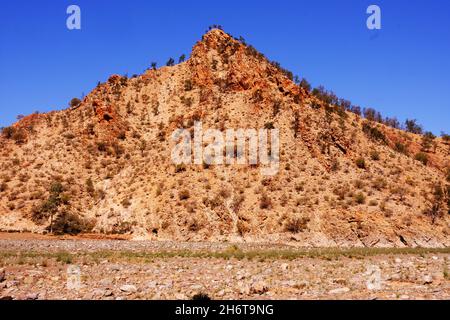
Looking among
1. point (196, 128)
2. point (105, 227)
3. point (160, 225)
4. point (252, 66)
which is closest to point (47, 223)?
point (105, 227)

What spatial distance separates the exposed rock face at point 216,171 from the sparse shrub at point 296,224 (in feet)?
0.30

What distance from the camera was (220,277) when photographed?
14773 mm

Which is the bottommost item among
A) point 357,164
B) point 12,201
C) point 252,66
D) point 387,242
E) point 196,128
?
point 387,242

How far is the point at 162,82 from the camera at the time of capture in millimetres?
55281

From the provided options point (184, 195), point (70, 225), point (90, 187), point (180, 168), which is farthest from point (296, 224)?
point (90, 187)

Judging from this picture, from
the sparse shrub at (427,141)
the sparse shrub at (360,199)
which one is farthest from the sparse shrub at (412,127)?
the sparse shrub at (360,199)

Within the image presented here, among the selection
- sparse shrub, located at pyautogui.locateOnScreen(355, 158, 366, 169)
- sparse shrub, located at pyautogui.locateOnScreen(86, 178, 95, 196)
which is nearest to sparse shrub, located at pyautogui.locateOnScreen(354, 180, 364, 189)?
sparse shrub, located at pyautogui.locateOnScreen(355, 158, 366, 169)

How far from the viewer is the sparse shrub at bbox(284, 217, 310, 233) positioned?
32.0 m
